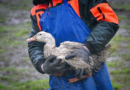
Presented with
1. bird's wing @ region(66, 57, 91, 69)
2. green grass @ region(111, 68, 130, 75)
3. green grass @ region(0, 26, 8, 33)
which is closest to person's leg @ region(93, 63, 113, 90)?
bird's wing @ region(66, 57, 91, 69)

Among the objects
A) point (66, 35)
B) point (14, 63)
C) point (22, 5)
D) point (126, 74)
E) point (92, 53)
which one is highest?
point (66, 35)

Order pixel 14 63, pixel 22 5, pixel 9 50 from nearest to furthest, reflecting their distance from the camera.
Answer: pixel 14 63 → pixel 9 50 → pixel 22 5

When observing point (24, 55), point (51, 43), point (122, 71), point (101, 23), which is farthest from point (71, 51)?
point (24, 55)

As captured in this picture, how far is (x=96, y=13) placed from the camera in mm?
1254

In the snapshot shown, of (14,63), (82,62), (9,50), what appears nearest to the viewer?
(82,62)

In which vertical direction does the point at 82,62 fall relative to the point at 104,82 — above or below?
above

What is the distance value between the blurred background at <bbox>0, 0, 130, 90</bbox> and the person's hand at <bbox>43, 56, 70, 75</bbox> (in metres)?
0.64

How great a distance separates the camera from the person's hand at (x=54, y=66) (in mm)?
1272

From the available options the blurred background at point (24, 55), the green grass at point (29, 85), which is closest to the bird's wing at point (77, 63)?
the blurred background at point (24, 55)

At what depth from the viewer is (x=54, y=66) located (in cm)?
128

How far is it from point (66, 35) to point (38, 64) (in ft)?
1.48

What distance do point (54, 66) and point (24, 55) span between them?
3187 millimetres

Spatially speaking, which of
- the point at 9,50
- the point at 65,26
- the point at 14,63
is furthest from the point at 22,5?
the point at 65,26

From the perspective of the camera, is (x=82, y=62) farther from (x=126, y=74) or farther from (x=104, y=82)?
(x=126, y=74)
